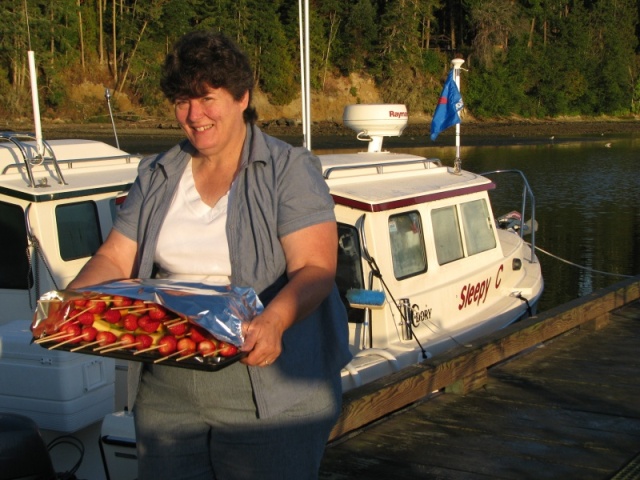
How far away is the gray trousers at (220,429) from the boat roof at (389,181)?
386 cm

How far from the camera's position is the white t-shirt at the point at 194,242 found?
2.65 m

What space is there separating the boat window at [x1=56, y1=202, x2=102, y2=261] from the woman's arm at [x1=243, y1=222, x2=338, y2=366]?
4.20 m

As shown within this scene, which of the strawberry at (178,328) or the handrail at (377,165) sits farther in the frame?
the handrail at (377,165)

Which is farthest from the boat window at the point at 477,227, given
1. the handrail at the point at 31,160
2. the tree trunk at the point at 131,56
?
the tree trunk at the point at 131,56

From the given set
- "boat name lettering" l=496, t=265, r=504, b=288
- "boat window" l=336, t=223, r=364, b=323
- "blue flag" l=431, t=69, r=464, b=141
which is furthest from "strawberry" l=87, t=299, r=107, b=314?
"blue flag" l=431, t=69, r=464, b=141

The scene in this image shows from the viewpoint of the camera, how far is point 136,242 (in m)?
2.87

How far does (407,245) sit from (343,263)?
71 cm

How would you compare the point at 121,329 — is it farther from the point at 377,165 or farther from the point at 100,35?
the point at 100,35

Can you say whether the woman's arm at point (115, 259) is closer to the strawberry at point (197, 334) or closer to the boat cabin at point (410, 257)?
the strawberry at point (197, 334)

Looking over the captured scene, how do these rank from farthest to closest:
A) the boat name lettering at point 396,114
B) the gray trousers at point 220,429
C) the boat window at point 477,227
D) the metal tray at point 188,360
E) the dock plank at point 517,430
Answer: the boat name lettering at point 396,114
the boat window at point 477,227
the dock plank at point 517,430
the gray trousers at point 220,429
the metal tray at point 188,360

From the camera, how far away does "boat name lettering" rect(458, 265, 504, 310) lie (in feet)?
25.3

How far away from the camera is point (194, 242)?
8.82 feet

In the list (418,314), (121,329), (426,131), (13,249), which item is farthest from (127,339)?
(426,131)

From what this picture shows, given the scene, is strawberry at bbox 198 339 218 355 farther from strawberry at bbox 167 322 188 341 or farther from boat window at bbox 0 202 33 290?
boat window at bbox 0 202 33 290
